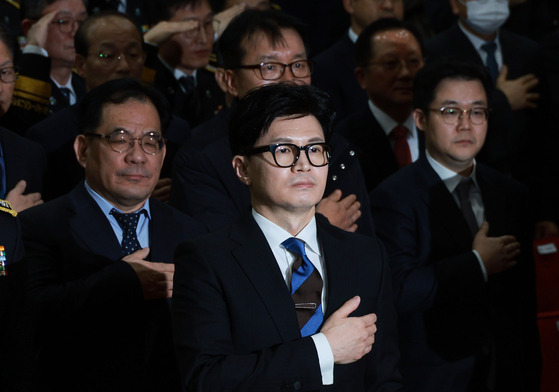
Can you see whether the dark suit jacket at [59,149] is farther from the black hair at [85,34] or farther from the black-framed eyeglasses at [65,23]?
the black-framed eyeglasses at [65,23]

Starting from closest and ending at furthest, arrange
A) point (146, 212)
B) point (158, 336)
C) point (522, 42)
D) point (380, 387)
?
1. point (380, 387)
2. point (158, 336)
3. point (146, 212)
4. point (522, 42)

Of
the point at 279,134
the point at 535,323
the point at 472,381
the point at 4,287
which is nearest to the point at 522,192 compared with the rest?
the point at 535,323

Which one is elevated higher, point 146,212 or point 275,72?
point 275,72

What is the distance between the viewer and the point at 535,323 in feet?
12.7

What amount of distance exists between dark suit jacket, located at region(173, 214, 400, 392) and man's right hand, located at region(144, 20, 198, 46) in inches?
119

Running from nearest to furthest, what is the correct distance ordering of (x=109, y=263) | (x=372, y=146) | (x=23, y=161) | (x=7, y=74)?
(x=109, y=263)
(x=23, y=161)
(x=7, y=74)
(x=372, y=146)

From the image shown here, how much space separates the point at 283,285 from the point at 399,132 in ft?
7.67

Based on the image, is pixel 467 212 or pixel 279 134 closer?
pixel 279 134

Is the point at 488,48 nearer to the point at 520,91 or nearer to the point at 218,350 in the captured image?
the point at 520,91

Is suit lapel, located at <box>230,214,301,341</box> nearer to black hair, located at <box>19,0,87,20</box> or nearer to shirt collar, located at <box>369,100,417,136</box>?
shirt collar, located at <box>369,100,417,136</box>

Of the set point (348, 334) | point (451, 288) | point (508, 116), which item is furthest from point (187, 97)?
point (348, 334)

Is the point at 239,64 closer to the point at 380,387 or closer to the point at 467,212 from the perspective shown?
the point at 467,212

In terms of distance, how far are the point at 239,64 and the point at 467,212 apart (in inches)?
46.1

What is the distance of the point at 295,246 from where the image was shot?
2469 mm
